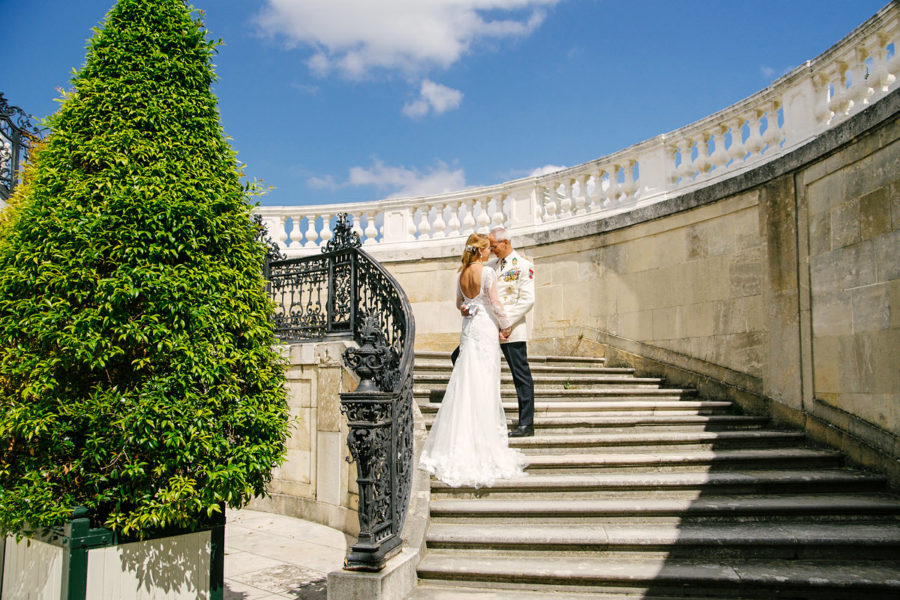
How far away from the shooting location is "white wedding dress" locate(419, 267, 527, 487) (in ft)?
18.1

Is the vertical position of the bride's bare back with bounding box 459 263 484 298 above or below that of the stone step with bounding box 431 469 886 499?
above

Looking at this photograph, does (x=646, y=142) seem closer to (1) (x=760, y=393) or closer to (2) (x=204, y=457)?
(1) (x=760, y=393)

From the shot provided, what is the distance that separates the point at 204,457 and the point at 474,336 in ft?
9.77

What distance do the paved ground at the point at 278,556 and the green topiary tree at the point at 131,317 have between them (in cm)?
149

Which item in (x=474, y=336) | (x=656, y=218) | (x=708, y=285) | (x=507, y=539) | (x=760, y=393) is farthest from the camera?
(x=656, y=218)

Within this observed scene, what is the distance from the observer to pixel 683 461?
5.73 metres

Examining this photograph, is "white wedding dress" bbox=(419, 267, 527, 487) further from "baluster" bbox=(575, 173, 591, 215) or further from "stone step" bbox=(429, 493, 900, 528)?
"baluster" bbox=(575, 173, 591, 215)

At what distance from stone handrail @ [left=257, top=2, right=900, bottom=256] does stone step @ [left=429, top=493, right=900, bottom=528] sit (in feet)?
12.3

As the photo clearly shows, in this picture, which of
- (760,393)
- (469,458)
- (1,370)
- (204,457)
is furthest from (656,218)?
(1,370)

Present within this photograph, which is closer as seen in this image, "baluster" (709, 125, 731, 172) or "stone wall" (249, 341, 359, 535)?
"stone wall" (249, 341, 359, 535)

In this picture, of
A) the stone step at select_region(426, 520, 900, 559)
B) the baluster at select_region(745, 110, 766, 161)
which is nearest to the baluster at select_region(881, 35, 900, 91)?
the baluster at select_region(745, 110, 766, 161)

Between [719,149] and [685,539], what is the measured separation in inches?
222

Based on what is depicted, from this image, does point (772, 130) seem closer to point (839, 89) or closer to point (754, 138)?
point (754, 138)

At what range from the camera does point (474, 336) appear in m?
6.06
